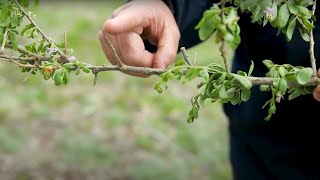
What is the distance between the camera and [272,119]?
1193 mm

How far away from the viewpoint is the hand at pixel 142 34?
82cm

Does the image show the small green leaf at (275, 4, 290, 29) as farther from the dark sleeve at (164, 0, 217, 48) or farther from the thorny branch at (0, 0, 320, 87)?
the dark sleeve at (164, 0, 217, 48)

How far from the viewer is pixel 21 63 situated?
75 centimetres

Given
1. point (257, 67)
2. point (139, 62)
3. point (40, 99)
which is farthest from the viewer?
point (40, 99)

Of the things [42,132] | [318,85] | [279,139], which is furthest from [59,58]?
[42,132]

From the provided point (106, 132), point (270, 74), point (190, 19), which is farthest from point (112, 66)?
point (106, 132)

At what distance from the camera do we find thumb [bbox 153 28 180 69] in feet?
2.72

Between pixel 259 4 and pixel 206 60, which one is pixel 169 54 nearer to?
pixel 259 4

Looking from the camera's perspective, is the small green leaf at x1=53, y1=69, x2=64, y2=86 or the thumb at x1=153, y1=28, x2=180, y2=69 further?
the thumb at x1=153, y1=28, x2=180, y2=69

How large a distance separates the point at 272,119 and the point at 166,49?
1.35 feet

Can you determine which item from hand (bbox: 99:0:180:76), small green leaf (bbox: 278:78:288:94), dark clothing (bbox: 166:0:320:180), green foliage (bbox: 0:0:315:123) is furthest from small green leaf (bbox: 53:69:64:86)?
dark clothing (bbox: 166:0:320:180)

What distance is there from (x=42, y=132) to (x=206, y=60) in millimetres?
798

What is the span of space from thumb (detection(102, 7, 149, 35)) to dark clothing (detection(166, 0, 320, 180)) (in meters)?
0.15

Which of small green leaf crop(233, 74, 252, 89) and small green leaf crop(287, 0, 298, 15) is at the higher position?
small green leaf crop(287, 0, 298, 15)
